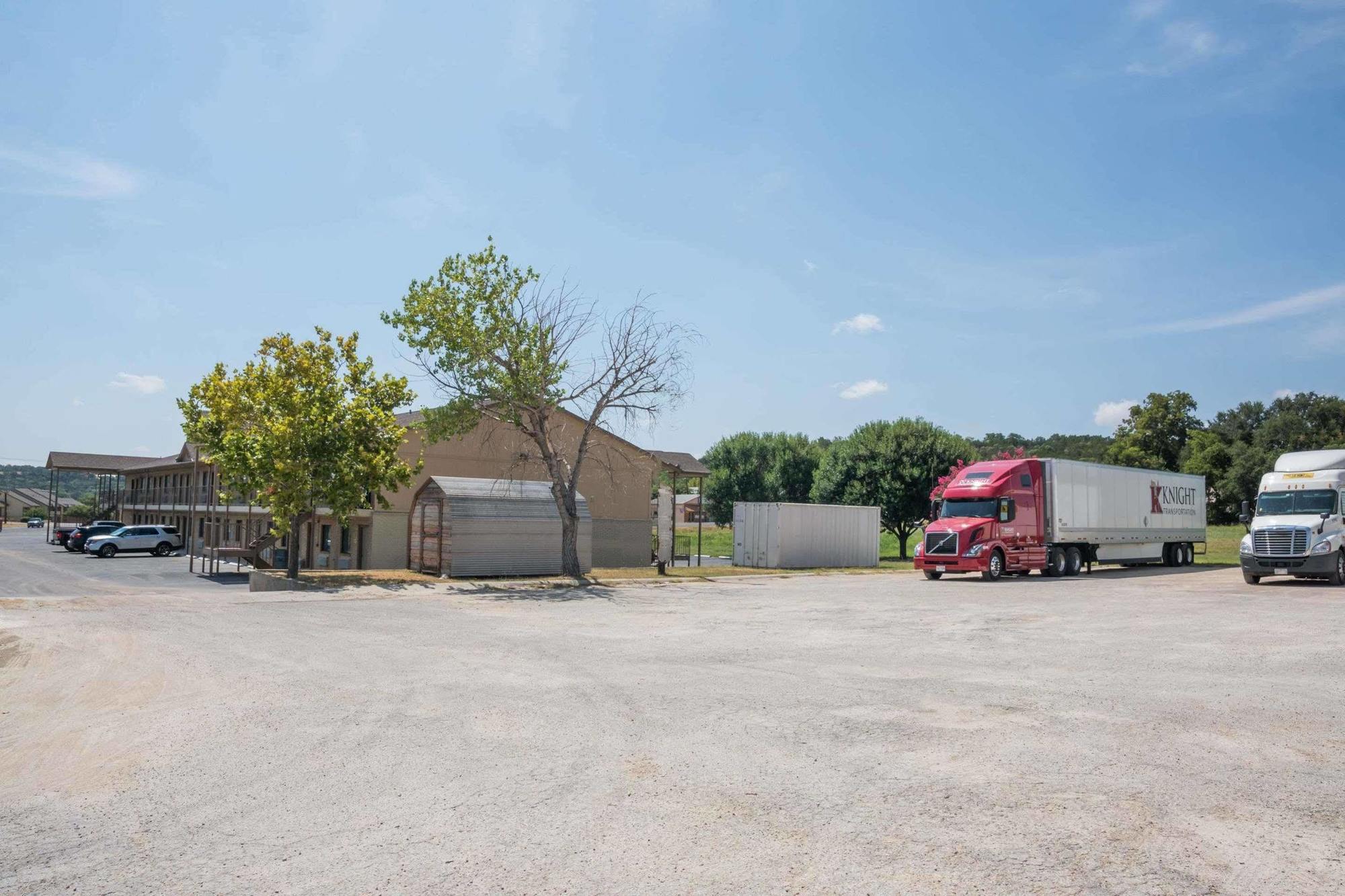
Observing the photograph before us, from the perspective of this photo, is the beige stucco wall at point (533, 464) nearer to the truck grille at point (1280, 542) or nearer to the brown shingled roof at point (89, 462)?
the truck grille at point (1280, 542)

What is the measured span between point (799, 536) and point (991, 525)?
11404 millimetres

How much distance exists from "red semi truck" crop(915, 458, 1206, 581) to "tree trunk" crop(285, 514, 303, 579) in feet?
63.3

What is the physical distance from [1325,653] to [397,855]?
1359 centimetres

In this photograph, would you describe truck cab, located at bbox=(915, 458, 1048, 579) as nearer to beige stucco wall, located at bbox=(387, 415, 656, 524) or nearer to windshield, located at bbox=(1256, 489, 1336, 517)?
windshield, located at bbox=(1256, 489, 1336, 517)

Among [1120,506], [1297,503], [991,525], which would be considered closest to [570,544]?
[991,525]

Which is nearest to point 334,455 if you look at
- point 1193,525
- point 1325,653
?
point 1325,653

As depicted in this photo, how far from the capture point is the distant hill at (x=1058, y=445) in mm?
119062

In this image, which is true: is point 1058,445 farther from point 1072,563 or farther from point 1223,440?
point 1072,563

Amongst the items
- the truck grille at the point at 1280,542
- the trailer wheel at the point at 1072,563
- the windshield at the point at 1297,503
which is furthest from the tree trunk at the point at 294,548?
the windshield at the point at 1297,503

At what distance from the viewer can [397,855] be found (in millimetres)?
5457

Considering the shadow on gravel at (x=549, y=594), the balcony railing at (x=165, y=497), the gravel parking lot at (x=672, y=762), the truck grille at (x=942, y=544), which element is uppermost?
the balcony railing at (x=165, y=497)

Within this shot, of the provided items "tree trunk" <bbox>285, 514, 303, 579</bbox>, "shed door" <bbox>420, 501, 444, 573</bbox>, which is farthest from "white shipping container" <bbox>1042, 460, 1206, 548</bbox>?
"tree trunk" <bbox>285, 514, 303, 579</bbox>

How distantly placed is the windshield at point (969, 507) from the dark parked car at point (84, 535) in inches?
1848

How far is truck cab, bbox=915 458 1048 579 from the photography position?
29.7 metres
